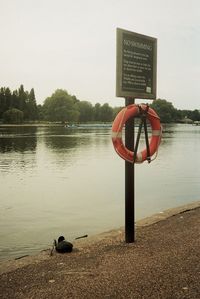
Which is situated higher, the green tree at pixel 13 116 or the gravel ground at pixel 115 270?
the green tree at pixel 13 116

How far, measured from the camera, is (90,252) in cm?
631

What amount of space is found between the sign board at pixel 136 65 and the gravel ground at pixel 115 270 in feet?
7.16

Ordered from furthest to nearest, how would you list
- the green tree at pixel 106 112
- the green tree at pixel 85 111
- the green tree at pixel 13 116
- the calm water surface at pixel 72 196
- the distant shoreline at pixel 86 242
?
the green tree at pixel 106 112 → the green tree at pixel 85 111 → the green tree at pixel 13 116 → the calm water surface at pixel 72 196 → the distant shoreline at pixel 86 242

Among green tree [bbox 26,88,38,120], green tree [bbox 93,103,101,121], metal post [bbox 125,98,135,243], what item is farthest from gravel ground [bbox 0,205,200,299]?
green tree [bbox 93,103,101,121]

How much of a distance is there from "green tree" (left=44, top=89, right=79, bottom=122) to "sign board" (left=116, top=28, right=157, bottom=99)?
391ft

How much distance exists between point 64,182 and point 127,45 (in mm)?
12100

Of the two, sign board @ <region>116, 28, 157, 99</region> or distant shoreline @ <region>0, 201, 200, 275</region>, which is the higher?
sign board @ <region>116, 28, 157, 99</region>

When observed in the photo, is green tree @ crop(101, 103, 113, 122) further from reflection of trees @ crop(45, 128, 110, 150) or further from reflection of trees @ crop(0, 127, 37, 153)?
reflection of trees @ crop(0, 127, 37, 153)

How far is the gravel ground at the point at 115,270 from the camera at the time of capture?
15.5ft

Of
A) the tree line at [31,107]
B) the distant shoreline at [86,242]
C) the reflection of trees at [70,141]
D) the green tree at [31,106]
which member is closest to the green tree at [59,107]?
the tree line at [31,107]

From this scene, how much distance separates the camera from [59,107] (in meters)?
126

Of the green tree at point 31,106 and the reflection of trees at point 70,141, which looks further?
the green tree at point 31,106

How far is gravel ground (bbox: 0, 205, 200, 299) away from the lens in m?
4.73

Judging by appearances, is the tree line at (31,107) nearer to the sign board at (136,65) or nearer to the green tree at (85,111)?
the green tree at (85,111)
